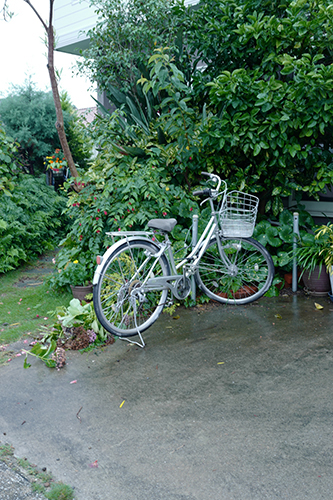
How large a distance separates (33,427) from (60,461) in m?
0.33

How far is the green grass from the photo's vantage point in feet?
11.2

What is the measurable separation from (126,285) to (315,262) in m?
1.86

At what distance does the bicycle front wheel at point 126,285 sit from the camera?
9.57 feet

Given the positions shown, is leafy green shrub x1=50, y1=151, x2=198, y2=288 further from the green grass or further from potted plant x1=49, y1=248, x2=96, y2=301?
the green grass

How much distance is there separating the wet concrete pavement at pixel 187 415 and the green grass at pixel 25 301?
61 cm

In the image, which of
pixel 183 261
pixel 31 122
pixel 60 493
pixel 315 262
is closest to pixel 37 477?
pixel 60 493

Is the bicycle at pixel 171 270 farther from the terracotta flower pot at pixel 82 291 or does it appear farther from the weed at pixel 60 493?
the weed at pixel 60 493

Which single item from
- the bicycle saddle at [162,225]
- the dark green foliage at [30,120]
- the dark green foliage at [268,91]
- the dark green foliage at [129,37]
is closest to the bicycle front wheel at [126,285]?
the bicycle saddle at [162,225]

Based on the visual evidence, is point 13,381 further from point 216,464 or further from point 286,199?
point 286,199

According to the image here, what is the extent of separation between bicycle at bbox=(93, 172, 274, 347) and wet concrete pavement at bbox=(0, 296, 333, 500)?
0.30 meters

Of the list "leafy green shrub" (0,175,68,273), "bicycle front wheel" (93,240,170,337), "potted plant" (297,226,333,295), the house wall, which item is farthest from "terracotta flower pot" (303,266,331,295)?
the house wall

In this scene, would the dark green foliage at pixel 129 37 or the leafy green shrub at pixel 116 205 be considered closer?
the leafy green shrub at pixel 116 205

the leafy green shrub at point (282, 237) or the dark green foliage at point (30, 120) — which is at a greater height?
the dark green foliage at point (30, 120)

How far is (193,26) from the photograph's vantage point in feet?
14.4
